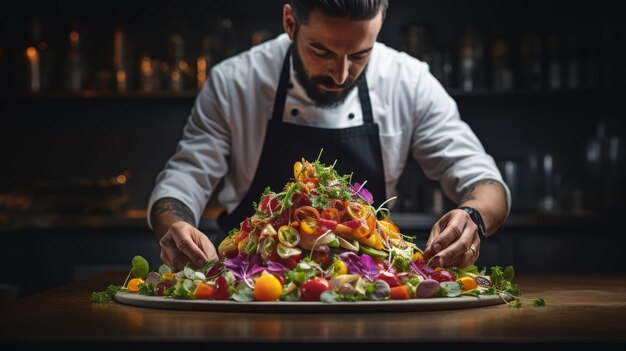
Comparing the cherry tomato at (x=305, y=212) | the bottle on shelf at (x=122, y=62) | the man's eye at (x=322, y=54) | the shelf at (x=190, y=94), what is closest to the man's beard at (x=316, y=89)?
the man's eye at (x=322, y=54)

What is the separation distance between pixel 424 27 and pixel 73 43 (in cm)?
176

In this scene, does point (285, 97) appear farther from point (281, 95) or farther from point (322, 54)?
point (322, 54)

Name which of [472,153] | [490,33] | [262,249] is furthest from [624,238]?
[262,249]

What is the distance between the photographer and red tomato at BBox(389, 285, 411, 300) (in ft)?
5.35

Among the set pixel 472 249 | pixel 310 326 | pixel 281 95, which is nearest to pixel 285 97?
pixel 281 95

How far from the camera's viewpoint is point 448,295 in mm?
1682

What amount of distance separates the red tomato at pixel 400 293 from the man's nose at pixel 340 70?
83cm

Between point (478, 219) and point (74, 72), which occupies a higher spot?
point (74, 72)

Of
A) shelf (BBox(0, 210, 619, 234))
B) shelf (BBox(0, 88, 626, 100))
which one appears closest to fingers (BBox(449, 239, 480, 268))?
shelf (BBox(0, 210, 619, 234))

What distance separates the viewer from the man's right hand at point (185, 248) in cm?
192

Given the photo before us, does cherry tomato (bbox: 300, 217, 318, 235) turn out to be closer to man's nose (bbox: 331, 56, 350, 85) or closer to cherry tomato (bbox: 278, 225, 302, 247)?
cherry tomato (bbox: 278, 225, 302, 247)

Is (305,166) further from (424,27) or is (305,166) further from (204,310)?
(424,27)

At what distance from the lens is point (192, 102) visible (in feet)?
14.7

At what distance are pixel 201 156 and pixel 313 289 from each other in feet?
3.80
